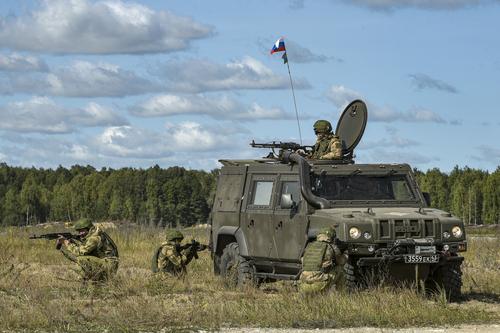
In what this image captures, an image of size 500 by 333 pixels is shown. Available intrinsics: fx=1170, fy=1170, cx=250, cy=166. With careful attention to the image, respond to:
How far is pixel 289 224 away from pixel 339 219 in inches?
52.4

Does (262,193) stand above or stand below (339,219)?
above

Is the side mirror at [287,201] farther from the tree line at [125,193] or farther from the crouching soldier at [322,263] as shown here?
the tree line at [125,193]

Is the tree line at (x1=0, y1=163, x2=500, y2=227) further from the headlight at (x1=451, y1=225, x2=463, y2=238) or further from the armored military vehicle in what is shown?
the headlight at (x1=451, y1=225, x2=463, y2=238)

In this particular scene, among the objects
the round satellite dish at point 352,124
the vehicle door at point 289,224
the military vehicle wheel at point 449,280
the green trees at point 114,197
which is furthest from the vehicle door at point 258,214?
the green trees at point 114,197

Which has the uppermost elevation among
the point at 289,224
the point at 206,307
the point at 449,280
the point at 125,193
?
the point at 125,193

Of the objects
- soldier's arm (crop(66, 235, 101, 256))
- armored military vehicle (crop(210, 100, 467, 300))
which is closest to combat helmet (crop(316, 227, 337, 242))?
armored military vehicle (crop(210, 100, 467, 300))

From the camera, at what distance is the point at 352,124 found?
1850cm

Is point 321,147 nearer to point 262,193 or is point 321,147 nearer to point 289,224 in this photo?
point 262,193

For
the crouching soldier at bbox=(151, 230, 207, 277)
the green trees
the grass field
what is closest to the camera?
the grass field

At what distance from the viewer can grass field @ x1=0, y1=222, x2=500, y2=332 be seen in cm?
1324

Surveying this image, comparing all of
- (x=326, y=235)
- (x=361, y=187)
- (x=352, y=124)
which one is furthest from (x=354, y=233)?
(x=352, y=124)

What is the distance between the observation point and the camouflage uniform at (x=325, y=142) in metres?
18.0

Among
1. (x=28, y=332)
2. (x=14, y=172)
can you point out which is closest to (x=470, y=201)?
(x=14, y=172)

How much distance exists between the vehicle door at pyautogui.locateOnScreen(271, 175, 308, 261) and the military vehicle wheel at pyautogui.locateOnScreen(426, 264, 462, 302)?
191 centimetres
